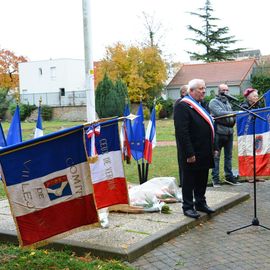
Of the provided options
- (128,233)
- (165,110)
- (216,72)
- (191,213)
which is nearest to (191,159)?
(191,213)

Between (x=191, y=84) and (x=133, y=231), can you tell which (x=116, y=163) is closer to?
(x=133, y=231)

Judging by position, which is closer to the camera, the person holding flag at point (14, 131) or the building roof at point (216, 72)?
the person holding flag at point (14, 131)

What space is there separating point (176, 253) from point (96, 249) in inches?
37.0

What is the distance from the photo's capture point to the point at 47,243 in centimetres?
536

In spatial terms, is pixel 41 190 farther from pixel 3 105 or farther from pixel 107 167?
pixel 3 105

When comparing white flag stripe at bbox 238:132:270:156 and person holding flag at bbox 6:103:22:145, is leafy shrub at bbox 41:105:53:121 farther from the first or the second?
white flag stripe at bbox 238:132:270:156

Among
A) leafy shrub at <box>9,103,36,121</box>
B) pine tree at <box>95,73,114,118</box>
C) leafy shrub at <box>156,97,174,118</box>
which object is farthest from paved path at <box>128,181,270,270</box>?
leafy shrub at <box>9,103,36,121</box>

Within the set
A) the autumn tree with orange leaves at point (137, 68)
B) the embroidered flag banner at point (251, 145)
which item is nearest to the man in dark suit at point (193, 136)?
the embroidered flag banner at point (251, 145)

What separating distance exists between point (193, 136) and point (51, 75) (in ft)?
182

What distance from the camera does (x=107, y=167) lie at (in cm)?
631

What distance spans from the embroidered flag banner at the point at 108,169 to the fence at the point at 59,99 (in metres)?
42.1

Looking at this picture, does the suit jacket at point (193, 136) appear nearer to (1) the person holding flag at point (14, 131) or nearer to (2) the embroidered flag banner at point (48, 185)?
(2) the embroidered flag banner at point (48, 185)

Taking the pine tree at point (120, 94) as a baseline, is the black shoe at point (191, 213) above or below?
below

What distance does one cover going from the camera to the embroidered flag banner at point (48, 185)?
4934 millimetres
